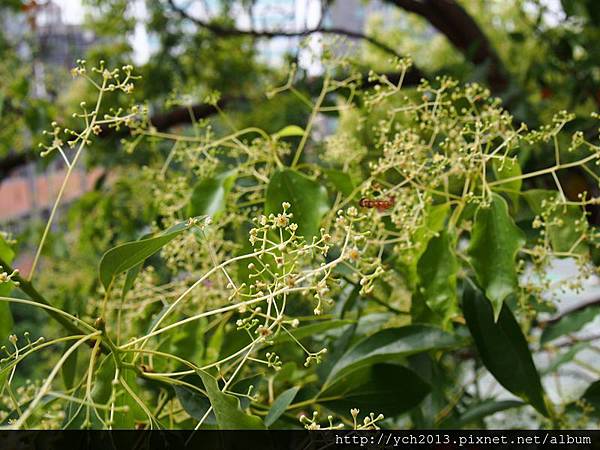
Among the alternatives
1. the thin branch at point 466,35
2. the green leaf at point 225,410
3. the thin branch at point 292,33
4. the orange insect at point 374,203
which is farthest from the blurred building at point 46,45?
the green leaf at point 225,410

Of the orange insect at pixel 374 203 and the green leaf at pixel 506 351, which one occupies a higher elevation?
the orange insect at pixel 374 203

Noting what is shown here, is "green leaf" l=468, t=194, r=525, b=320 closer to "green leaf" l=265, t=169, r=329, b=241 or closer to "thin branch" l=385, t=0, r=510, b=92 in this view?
"green leaf" l=265, t=169, r=329, b=241

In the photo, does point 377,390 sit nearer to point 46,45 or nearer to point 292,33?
point 292,33

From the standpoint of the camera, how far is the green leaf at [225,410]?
0.34 m

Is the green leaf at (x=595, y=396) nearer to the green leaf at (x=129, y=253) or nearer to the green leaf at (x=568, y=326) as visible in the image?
the green leaf at (x=568, y=326)

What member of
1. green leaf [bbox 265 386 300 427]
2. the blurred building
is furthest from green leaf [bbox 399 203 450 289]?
the blurred building

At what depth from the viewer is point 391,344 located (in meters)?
0.54

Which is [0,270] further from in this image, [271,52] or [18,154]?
[271,52]

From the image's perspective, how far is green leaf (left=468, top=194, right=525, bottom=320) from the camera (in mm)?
465

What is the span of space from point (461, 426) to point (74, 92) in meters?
1.86

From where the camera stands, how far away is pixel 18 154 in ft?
5.61

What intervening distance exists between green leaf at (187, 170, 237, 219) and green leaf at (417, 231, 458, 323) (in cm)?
16

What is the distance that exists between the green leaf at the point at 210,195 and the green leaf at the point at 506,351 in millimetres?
204

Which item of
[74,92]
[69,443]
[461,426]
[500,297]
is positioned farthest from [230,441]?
[74,92]
